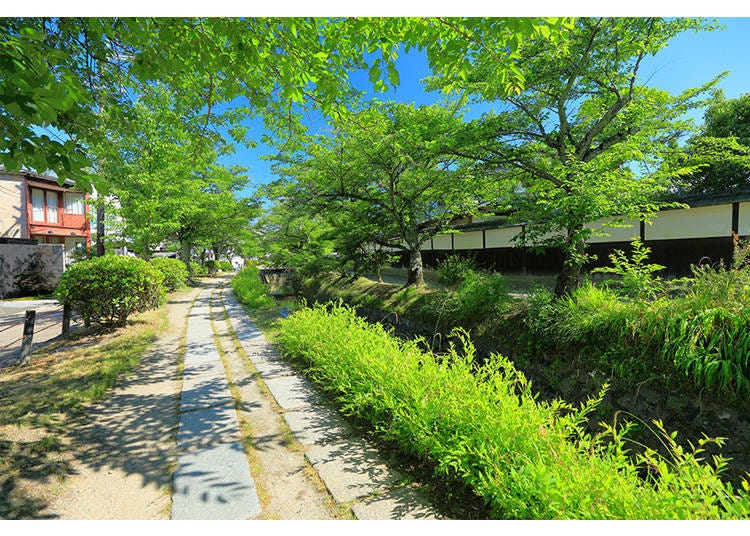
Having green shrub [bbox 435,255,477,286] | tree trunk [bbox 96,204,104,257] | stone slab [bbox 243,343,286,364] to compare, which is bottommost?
stone slab [bbox 243,343,286,364]

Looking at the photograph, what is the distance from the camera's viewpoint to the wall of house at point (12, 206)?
18.8 m

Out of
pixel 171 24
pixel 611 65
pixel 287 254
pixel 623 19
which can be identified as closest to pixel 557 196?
pixel 611 65

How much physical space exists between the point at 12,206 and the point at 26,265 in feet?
28.0

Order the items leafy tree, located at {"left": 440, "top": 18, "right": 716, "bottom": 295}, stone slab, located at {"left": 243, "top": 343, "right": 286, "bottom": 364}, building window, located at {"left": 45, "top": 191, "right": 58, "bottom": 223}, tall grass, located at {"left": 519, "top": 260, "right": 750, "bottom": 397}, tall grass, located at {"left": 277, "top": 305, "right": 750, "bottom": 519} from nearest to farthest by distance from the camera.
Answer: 1. tall grass, located at {"left": 277, "top": 305, "right": 750, "bottom": 519}
2. tall grass, located at {"left": 519, "top": 260, "right": 750, "bottom": 397}
3. leafy tree, located at {"left": 440, "top": 18, "right": 716, "bottom": 295}
4. stone slab, located at {"left": 243, "top": 343, "right": 286, "bottom": 364}
5. building window, located at {"left": 45, "top": 191, "right": 58, "bottom": 223}

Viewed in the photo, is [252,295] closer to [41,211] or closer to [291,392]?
[291,392]

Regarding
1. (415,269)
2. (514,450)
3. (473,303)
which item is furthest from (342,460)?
(415,269)

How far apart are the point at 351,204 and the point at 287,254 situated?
656cm

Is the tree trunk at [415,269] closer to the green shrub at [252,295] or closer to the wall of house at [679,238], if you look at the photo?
the wall of house at [679,238]

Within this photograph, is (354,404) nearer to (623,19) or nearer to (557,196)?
(557,196)

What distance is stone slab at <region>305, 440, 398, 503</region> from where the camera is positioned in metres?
2.28

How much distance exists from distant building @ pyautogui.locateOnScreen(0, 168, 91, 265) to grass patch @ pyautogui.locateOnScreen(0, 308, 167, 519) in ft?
53.5

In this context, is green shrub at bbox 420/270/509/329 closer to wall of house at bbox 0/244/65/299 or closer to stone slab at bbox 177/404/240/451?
stone slab at bbox 177/404/240/451

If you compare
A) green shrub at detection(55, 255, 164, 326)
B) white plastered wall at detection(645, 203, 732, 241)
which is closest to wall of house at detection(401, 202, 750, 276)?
white plastered wall at detection(645, 203, 732, 241)

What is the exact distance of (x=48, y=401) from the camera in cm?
364
